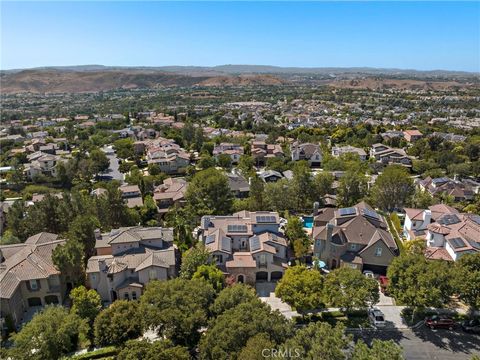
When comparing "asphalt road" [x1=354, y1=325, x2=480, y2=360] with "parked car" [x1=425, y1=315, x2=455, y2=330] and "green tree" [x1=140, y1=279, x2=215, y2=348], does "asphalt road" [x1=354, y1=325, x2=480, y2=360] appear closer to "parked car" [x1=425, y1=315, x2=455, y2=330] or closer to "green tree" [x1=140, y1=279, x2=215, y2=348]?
"parked car" [x1=425, y1=315, x2=455, y2=330]

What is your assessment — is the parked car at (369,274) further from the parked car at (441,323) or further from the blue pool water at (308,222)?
the blue pool water at (308,222)

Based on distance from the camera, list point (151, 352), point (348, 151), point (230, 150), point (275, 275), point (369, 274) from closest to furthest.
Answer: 1. point (151, 352)
2. point (369, 274)
3. point (275, 275)
4. point (348, 151)
5. point (230, 150)

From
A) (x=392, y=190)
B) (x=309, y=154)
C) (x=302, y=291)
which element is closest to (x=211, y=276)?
(x=302, y=291)

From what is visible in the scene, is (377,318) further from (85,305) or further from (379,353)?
(85,305)

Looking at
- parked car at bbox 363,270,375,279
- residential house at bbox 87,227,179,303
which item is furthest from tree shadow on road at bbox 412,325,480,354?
residential house at bbox 87,227,179,303

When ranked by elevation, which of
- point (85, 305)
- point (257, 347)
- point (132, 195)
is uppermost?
point (257, 347)

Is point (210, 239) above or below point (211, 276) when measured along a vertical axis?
above

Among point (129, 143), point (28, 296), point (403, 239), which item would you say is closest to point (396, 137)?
point (403, 239)
